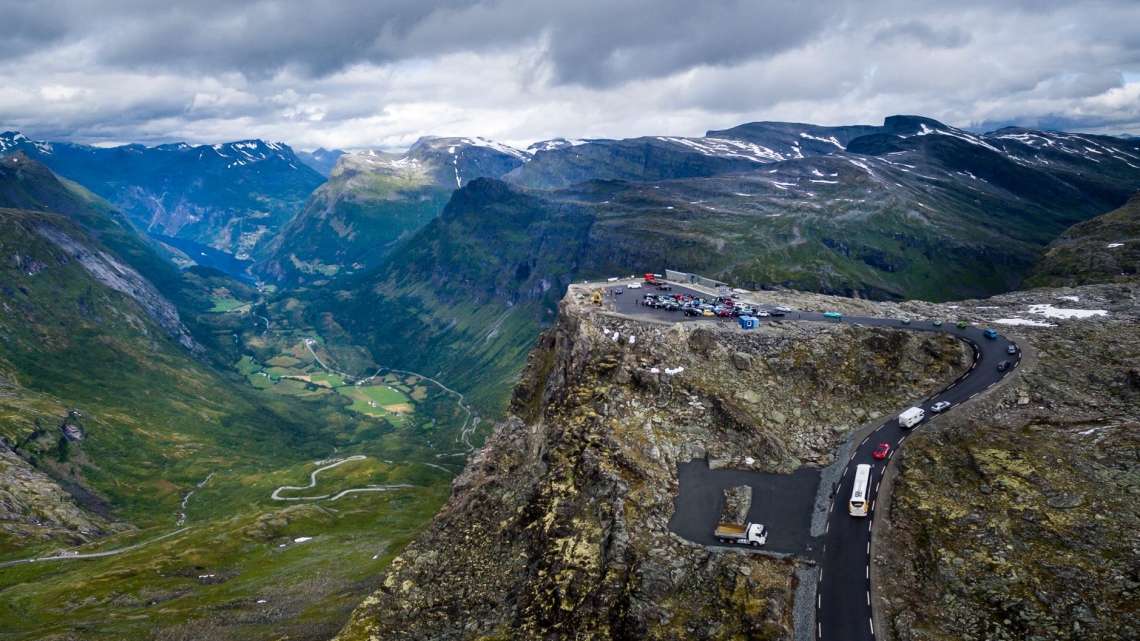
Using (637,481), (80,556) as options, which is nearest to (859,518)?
(637,481)

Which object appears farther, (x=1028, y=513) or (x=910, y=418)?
(x=910, y=418)

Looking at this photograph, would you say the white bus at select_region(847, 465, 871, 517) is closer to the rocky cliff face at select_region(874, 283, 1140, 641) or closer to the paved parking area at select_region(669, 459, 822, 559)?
the rocky cliff face at select_region(874, 283, 1140, 641)

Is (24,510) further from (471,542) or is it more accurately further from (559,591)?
(559,591)

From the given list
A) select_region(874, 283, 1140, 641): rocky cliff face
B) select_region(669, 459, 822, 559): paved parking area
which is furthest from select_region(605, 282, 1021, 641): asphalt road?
select_region(874, 283, 1140, 641): rocky cliff face

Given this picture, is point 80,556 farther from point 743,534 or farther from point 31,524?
point 743,534

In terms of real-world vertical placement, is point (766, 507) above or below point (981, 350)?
below

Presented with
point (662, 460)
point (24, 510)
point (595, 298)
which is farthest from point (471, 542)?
point (24, 510)
